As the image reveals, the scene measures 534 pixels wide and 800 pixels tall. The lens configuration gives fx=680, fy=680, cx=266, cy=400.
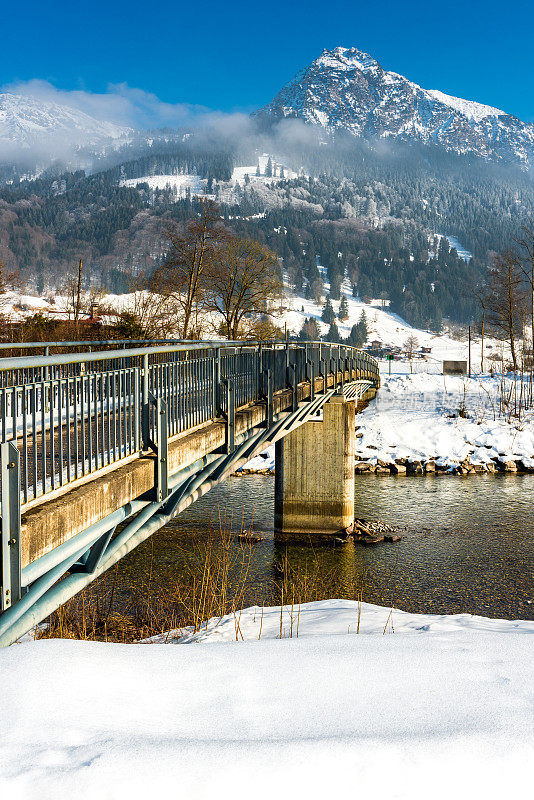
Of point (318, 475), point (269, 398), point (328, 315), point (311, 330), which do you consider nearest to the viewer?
point (269, 398)

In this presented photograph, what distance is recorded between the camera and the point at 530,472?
31.4 metres

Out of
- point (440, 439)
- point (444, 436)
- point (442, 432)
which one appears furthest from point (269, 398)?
point (442, 432)

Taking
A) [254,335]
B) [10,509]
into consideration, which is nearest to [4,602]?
[10,509]

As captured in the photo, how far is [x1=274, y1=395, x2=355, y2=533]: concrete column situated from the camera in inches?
863

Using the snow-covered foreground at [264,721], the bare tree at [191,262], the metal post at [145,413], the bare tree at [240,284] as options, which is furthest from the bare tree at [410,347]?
the snow-covered foreground at [264,721]

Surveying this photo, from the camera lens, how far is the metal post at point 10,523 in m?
4.41

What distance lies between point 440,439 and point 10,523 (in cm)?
3255

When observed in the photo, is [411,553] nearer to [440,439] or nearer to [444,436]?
[440,439]

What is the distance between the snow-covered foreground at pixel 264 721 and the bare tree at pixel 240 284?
33703 mm

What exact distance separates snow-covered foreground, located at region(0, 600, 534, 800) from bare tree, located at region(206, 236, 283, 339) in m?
33.7

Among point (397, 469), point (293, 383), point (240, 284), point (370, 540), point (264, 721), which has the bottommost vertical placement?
point (370, 540)

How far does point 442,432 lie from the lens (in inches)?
1421

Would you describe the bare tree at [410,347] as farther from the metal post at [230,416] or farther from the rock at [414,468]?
the metal post at [230,416]

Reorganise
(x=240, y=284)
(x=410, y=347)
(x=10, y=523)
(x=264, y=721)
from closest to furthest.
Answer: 1. (x=264, y=721)
2. (x=10, y=523)
3. (x=240, y=284)
4. (x=410, y=347)
